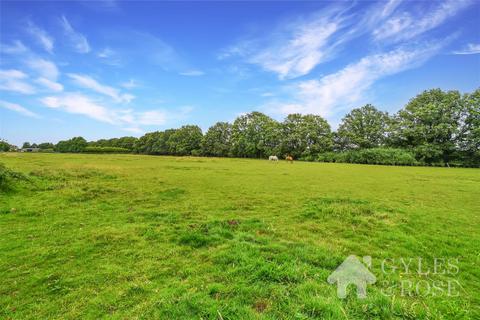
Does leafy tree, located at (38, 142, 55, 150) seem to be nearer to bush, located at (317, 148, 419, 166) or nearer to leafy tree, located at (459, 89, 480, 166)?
bush, located at (317, 148, 419, 166)

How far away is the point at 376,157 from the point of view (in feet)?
162

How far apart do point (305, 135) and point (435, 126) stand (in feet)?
90.0

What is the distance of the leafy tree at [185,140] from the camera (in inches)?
3430

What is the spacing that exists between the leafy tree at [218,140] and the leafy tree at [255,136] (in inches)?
136

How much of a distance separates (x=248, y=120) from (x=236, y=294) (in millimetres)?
73238

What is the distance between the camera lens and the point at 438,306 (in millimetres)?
3900

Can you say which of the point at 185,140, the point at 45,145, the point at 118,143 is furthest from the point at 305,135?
the point at 45,145

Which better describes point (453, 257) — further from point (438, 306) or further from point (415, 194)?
point (415, 194)

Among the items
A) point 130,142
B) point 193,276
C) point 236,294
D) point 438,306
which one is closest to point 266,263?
point 236,294

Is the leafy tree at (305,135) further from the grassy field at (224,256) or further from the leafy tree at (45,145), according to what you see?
the leafy tree at (45,145)

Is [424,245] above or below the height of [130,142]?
below

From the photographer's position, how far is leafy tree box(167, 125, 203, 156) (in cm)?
8712
